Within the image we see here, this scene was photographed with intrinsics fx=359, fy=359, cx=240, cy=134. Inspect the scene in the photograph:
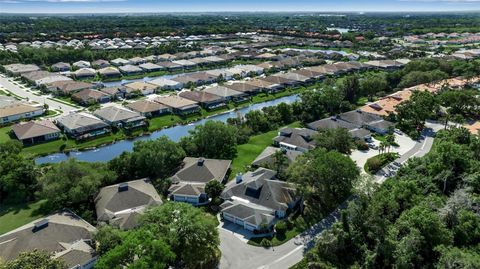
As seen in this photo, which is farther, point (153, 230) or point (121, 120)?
point (121, 120)

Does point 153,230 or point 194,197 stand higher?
point 153,230

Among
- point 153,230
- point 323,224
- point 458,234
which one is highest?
point 153,230

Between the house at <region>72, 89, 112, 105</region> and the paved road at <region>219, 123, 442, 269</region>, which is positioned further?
the house at <region>72, 89, 112, 105</region>

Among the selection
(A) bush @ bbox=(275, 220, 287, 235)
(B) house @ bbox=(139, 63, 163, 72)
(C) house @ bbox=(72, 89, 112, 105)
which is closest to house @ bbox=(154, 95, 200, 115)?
(C) house @ bbox=(72, 89, 112, 105)

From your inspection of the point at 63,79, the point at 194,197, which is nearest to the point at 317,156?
the point at 194,197

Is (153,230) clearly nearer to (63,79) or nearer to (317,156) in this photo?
(317,156)

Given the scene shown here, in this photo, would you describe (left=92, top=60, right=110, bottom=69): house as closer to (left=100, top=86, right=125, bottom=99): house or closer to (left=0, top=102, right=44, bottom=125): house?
(left=100, top=86, right=125, bottom=99): house

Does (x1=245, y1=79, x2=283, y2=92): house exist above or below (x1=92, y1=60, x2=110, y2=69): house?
below
